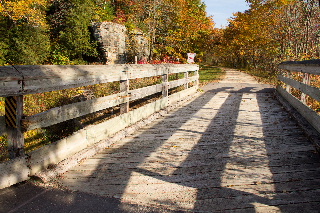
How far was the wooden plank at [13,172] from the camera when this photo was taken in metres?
2.71

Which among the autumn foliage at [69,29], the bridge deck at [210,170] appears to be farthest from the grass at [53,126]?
the autumn foliage at [69,29]

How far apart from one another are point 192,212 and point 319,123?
10.1 ft

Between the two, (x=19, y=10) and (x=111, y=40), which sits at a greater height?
(x=19, y=10)

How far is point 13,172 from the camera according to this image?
281 centimetres

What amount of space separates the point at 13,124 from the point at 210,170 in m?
2.41

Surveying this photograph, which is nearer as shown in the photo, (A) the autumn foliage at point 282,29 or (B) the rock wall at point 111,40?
(A) the autumn foliage at point 282,29

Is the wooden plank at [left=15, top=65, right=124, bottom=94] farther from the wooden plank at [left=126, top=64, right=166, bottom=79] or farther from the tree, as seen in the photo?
the tree

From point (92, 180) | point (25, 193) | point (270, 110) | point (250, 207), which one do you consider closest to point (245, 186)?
point (250, 207)

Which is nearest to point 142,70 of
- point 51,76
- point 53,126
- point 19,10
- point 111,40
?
point 51,76

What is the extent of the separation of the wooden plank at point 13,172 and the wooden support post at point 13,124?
104mm

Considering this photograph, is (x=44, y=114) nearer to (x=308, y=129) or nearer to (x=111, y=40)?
(x=308, y=129)

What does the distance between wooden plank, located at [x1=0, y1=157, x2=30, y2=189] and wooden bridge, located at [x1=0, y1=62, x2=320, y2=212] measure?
11 mm

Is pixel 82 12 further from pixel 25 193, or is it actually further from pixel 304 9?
pixel 25 193

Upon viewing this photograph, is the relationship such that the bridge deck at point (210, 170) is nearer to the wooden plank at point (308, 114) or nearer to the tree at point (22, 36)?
the wooden plank at point (308, 114)
